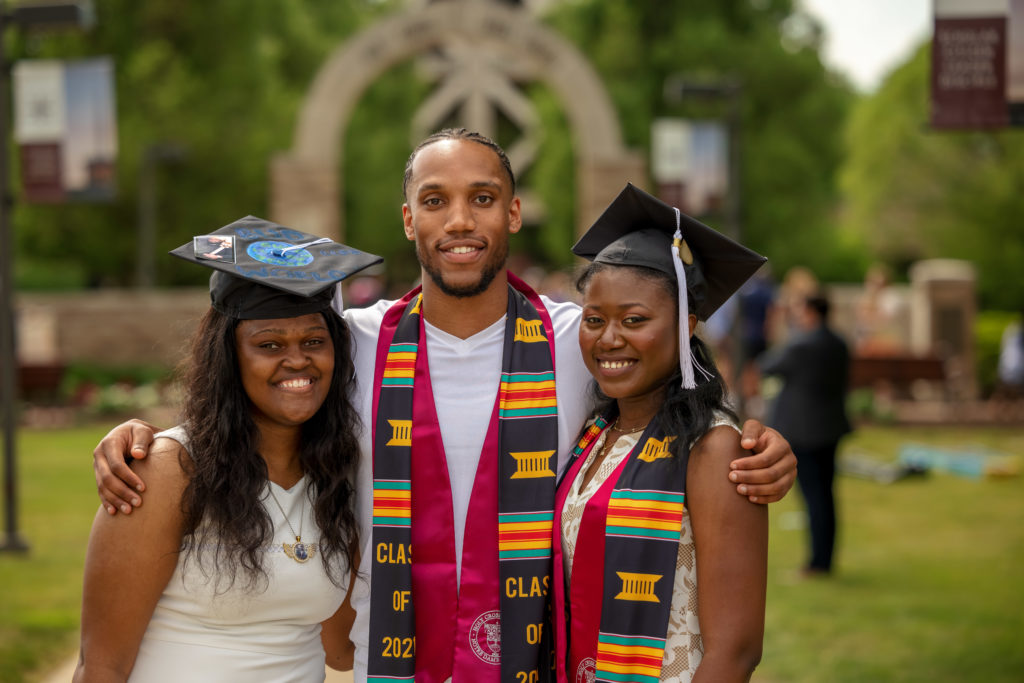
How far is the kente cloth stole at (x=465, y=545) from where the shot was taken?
298 cm

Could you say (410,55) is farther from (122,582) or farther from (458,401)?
(122,582)

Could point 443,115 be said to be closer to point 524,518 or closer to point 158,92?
point 158,92

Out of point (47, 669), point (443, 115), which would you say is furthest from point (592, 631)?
point (443, 115)

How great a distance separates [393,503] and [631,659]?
0.79 meters

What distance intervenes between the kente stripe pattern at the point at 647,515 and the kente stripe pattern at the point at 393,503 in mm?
604

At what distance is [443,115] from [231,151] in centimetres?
1255

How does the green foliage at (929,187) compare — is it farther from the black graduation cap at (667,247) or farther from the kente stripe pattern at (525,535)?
the kente stripe pattern at (525,535)

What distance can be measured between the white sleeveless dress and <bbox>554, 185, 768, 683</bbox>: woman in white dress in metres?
0.70

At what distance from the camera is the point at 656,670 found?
105 inches

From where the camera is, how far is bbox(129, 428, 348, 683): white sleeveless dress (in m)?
2.71

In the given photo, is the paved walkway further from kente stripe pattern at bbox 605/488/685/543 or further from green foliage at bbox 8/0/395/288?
green foliage at bbox 8/0/395/288

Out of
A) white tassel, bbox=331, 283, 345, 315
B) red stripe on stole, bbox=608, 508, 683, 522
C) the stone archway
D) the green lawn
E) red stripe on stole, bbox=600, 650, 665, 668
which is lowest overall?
the green lawn

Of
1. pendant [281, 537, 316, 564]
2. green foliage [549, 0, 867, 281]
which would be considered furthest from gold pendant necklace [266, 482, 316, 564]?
green foliage [549, 0, 867, 281]

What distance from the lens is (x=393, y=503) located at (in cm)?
303
